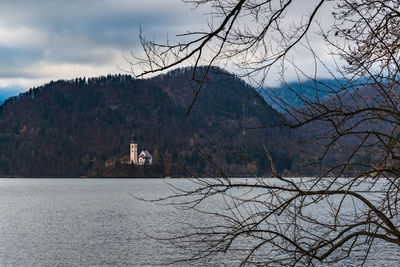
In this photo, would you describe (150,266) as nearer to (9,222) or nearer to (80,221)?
(80,221)

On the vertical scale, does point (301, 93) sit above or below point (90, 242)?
above

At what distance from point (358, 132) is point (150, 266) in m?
21.0

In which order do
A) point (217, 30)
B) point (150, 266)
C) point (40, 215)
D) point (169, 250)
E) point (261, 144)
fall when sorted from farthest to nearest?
1. point (40, 215)
2. point (169, 250)
3. point (150, 266)
4. point (261, 144)
5. point (217, 30)

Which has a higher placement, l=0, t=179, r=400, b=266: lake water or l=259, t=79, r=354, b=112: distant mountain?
l=259, t=79, r=354, b=112: distant mountain

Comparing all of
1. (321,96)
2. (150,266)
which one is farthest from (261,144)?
(150,266)

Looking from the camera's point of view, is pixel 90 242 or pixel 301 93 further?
pixel 90 242

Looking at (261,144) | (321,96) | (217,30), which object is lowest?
(261,144)

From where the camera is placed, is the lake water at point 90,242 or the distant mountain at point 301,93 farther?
the lake water at point 90,242

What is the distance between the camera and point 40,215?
180 feet

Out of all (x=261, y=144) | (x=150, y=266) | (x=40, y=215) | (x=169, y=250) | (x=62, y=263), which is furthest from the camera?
(x=40, y=215)

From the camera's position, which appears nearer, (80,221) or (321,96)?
(321,96)

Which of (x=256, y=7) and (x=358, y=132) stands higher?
(x=256, y=7)

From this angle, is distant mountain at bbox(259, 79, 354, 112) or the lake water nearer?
distant mountain at bbox(259, 79, 354, 112)

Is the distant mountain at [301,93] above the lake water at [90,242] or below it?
above
